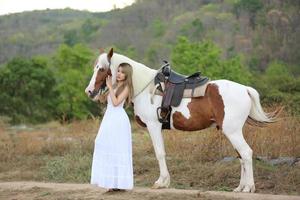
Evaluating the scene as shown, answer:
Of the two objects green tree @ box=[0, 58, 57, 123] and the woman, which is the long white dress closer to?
the woman

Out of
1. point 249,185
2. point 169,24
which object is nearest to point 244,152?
point 249,185

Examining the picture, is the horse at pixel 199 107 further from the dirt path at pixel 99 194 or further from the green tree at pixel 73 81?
the green tree at pixel 73 81

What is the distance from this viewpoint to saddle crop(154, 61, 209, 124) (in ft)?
28.1

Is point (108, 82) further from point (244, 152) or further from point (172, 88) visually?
point (244, 152)

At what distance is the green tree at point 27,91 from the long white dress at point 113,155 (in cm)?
3298

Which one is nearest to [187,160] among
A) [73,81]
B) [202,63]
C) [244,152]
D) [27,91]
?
[244,152]

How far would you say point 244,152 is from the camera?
8.28 metres

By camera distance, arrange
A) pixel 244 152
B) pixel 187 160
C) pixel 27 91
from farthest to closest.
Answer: pixel 27 91 → pixel 187 160 → pixel 244 152

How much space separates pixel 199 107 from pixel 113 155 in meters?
1.48

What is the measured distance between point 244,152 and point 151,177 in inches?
135

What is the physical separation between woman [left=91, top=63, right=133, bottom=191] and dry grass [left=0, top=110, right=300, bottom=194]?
6.76ft

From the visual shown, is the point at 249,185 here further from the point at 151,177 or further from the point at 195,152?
the point at 195,152

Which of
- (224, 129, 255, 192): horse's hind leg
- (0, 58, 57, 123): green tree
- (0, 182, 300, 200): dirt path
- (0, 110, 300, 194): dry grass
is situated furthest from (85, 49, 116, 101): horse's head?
(0, 58, 57, 123): green tree

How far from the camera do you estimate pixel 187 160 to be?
40.2ft
